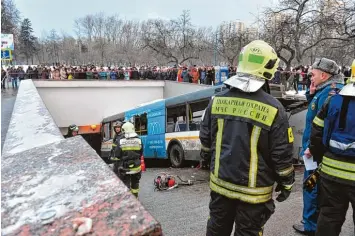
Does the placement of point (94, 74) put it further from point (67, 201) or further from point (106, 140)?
point (67, 201)

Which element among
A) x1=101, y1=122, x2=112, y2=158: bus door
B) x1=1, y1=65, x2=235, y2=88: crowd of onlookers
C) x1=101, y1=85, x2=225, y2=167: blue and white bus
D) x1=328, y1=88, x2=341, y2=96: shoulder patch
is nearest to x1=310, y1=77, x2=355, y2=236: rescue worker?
x1=328, y1=88, x2=341, y2=96: shoulder patch

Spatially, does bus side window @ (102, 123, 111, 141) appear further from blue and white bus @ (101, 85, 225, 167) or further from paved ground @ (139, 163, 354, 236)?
paved ground @ (139, 163, 354, 236)

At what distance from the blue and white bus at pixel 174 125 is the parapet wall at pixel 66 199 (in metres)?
7.85

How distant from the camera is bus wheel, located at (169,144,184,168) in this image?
36.7 feet

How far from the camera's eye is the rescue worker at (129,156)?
6.85 meters

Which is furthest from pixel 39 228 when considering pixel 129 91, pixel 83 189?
pixel 129 91

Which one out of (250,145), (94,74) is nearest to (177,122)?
(250,145)

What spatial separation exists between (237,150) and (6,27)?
44.9 m

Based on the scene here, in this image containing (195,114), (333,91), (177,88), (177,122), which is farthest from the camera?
(177,88)

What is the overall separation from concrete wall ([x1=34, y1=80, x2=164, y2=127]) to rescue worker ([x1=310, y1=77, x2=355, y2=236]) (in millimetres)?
20430

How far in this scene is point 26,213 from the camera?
114 centimetres

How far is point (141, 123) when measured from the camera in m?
14.0

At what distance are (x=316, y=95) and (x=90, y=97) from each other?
69.1 ft

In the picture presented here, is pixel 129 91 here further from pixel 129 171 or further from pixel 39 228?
pixel 39 228
